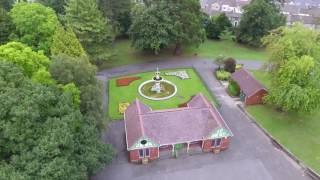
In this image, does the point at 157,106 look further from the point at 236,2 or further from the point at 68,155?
the point at 236,2

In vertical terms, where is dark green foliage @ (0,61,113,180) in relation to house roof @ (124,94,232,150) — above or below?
above

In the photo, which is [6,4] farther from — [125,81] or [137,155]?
[137,155]

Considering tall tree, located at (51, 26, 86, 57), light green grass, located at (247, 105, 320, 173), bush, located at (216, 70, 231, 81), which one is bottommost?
light green grass, located at (247, 105, 320, 173)

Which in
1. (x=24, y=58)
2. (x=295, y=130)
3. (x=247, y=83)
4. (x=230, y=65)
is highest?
(x=24, y=58)

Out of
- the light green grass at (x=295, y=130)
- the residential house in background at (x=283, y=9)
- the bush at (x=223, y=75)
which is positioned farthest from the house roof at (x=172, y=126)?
the residential house in background at (x=283, y=9)

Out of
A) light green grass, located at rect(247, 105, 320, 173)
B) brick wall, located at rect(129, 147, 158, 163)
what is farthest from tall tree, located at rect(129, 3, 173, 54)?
brick wall, located at rect(129, 147, 158, 163)

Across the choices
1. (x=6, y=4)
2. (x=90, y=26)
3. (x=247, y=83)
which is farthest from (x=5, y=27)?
(x=247, y=83)

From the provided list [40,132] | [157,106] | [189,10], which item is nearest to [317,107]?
[157,106]

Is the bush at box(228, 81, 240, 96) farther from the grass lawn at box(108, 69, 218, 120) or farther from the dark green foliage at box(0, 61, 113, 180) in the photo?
the dark green foliage at box(0, 61, 113, 180)
